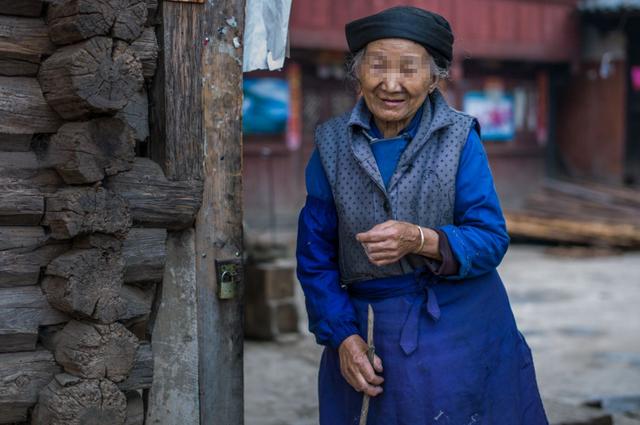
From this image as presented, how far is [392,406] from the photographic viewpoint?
2854mm

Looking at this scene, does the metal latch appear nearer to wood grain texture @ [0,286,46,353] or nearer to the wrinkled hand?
wood grain texture @ [0,286,46,353]

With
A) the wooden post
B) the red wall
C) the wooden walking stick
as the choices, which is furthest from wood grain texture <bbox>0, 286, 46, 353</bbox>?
the red wall

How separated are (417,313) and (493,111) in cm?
1453

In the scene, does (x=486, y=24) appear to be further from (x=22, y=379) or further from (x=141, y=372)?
(x=22, y=379)

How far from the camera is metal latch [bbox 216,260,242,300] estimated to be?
329 centimetres

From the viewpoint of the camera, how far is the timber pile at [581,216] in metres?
13.8

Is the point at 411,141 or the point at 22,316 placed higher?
the point at 411,141

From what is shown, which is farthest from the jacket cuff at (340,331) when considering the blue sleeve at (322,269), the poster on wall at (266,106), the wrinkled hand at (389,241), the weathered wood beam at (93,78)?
the poster on wall at (266,106)

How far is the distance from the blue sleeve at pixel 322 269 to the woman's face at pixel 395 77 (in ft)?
1.00

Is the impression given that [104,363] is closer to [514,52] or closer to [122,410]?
[122,410]

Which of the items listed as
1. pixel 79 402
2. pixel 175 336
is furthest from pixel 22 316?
pixel 175 336

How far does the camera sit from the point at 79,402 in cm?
281

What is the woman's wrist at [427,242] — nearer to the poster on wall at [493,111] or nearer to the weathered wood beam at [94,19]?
the weathered wood beam at [94,19]

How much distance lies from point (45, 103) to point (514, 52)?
14409 mm
